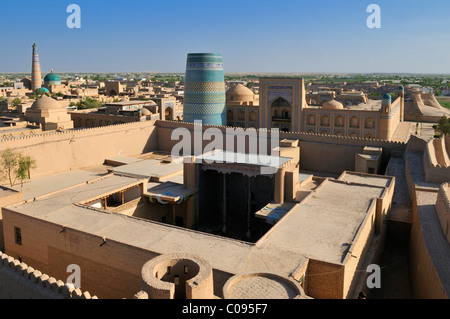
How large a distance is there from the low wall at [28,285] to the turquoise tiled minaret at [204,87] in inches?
620

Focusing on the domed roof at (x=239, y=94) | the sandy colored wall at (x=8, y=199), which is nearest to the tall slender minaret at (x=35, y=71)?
the domed roof at (x=239, y=94)

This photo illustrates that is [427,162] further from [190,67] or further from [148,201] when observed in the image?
[190,67]

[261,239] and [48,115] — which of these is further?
[48,115]

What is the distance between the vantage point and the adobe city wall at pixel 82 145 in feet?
53.3

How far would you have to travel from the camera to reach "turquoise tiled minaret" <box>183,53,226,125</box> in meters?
22.4

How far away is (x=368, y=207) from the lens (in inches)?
415

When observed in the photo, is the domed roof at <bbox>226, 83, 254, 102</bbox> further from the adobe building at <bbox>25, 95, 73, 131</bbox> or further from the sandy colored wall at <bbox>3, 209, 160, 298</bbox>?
the sandy colored wall at <bbox>3, 209, 160, 298</bbox>

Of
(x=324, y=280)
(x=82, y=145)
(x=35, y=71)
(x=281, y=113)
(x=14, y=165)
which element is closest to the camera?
(x=324, y=280)

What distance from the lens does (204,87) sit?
2266cm

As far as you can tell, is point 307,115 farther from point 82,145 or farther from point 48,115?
point 48,115

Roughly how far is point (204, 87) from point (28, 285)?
16862mm

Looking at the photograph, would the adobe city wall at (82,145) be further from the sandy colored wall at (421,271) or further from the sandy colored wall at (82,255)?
the sandy colored wall at (421,271)
